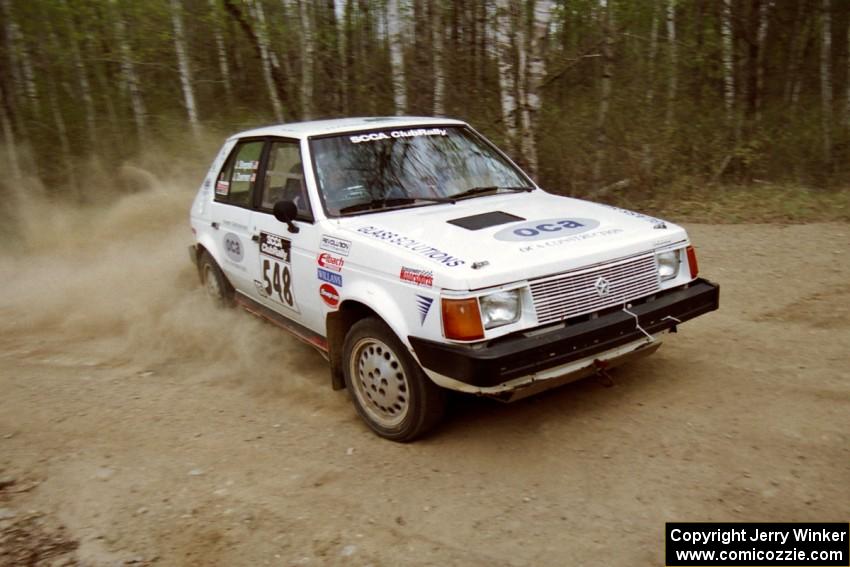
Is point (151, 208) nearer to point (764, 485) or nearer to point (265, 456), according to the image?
point (265, 456)

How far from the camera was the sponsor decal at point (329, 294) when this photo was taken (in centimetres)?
406

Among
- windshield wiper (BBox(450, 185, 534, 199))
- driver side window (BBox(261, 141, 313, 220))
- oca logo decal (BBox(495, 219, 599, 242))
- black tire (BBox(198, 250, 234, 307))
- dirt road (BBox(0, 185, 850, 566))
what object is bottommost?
dirt road (BBox(0, 185, 850, 566))

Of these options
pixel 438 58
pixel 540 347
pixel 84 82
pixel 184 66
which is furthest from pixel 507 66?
pixel 84 82

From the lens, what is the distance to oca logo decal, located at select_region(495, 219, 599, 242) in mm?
3696

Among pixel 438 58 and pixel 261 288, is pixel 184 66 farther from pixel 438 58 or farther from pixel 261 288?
pixel 261 288

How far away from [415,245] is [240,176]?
244 cm

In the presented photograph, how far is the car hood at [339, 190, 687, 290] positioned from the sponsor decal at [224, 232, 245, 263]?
A: 1498mm

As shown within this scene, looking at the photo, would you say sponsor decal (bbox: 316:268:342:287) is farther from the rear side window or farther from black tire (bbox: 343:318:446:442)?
the rear side window

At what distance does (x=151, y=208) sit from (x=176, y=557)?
8.28 meters

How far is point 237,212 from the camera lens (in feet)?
17.5

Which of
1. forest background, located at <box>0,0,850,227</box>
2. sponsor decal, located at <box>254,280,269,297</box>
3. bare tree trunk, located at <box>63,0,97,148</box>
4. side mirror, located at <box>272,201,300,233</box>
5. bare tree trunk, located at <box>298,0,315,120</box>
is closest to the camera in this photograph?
side mirror, located at <box>272,201,300,233</box>

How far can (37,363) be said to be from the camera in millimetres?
5621

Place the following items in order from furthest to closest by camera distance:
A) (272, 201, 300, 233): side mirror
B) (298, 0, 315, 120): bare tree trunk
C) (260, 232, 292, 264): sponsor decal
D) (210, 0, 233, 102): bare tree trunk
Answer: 1. (210, 0, 233, 102): bare tree trunk
2. (298, 0, 315, 120): bare tree trunk
3. (260, 232, 292, 264): sponsor decal
4. (272, 201, 300, 233): side mirror

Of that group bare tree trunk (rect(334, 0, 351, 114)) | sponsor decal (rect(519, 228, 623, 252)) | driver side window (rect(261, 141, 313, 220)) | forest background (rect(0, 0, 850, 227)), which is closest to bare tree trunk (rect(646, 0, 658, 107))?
forest background (rect(0, 0, 850, 227))
